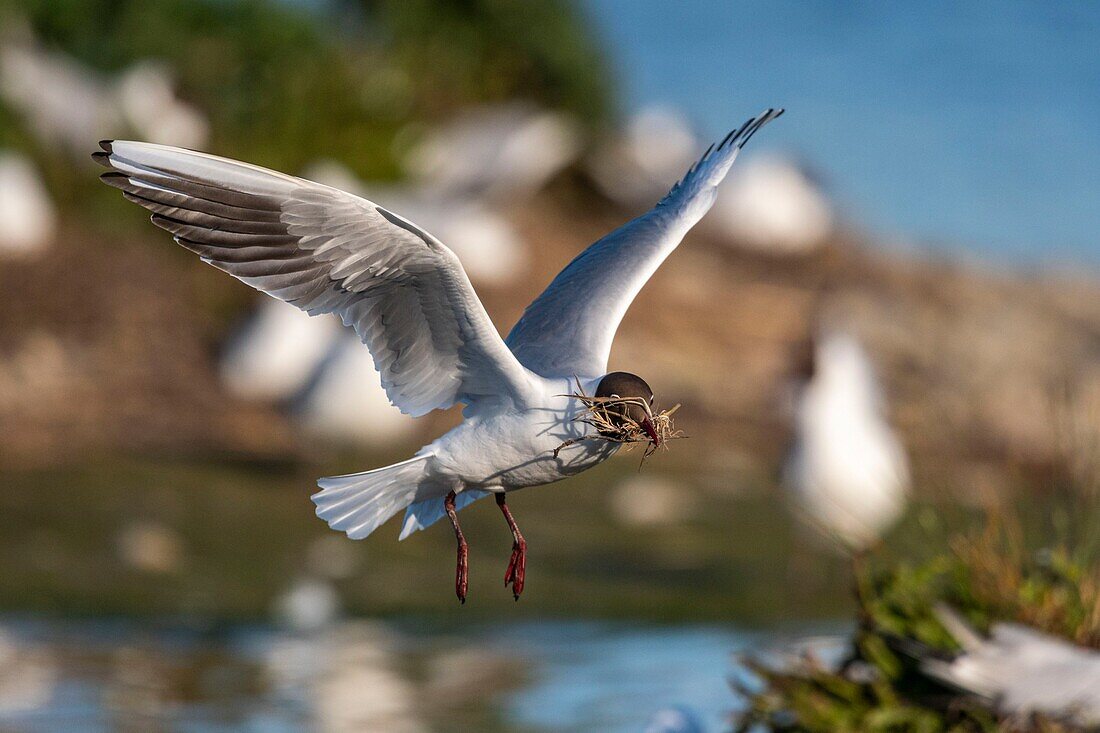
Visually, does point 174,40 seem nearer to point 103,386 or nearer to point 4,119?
point 4,119

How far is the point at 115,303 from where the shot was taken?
10.7 m


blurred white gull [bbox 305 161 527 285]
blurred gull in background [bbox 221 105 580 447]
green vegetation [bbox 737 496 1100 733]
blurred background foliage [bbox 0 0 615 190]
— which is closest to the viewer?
green vegetation [bbox 737 496 1100 733]

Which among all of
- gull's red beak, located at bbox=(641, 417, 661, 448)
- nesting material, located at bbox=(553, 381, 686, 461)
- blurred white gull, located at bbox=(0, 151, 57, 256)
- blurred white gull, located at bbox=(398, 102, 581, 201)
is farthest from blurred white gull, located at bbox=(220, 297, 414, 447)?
gull's red beak, located at bbox=(641, 417, 661, 448)

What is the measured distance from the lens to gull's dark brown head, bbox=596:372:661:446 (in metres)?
2.60

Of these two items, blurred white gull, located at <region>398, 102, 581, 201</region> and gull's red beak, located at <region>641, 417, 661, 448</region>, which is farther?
blurred white gull, located at <region>398, 102, 581, 201</region>

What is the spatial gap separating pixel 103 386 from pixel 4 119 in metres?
3.45

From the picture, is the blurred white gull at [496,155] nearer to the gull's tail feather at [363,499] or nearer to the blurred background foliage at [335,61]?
the blurred background foliage at [335,61]

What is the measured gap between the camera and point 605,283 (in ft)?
11.9

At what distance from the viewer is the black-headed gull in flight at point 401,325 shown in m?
2.78

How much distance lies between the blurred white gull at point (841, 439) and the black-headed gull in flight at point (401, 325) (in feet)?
14.6

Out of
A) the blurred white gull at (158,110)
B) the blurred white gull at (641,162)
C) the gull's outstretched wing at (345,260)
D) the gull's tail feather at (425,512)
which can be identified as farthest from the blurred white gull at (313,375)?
the gull's outstretched wing at (345,260)

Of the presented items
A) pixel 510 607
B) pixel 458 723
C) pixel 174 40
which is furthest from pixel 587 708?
pixel 174 40

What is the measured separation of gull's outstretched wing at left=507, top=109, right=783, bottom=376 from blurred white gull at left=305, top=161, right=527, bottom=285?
7.76 metres

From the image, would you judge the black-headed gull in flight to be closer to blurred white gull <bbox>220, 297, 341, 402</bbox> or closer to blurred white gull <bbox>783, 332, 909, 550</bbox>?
blurred white gull <bbox>783, 332, 909, 550</bbox>
